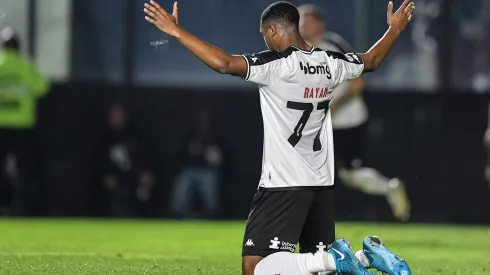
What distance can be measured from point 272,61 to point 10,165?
34.2ft

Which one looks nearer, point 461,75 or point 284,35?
point 284,35

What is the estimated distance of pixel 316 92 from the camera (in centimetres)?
734

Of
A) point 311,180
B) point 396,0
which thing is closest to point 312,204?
point 311,180

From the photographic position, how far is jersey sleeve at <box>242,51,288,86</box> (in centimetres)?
716

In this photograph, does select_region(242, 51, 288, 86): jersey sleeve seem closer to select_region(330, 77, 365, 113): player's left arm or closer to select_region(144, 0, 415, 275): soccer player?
select_region(144, 0, 415, 275): soccer player

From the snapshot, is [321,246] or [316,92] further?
[321,246]

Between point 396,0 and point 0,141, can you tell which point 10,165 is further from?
point 396,0

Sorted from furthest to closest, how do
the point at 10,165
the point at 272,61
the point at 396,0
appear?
the point at 10,165
the point at 396,0
the point at 272,61

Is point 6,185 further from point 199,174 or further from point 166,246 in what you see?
point 166,246

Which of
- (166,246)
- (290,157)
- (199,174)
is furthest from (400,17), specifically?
(199,174)

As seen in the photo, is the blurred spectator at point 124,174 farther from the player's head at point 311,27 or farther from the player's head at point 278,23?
the player's head at point 278,23

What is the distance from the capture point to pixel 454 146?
17688 millimetres

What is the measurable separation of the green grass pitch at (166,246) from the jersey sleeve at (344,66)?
7.18ft

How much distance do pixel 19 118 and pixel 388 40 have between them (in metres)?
10.1
